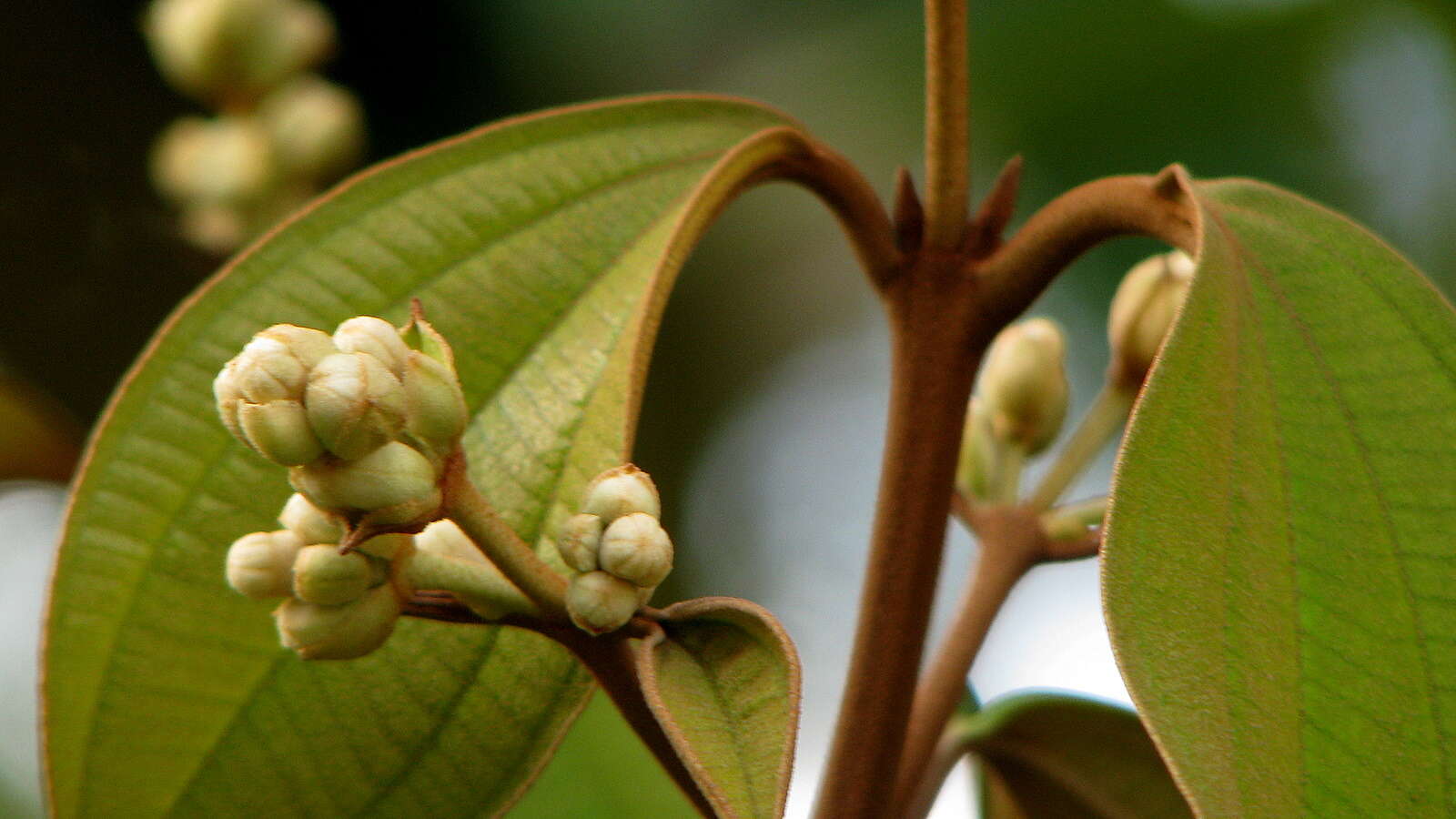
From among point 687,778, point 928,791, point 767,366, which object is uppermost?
point 687,778

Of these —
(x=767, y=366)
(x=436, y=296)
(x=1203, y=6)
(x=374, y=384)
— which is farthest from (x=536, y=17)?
(x=374, y=384)

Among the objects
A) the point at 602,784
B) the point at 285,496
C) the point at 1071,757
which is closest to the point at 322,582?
the point at 285,496

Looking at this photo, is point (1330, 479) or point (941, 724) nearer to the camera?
point (1330, 479)

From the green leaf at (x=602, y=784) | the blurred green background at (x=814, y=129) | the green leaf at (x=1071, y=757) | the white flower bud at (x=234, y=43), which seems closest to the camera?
the green leaf at (x=1071, y=757)

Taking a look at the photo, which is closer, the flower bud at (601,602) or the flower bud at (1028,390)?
the flower bud at (601,602)

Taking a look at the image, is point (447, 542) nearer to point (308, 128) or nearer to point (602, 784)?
point (602, 784)

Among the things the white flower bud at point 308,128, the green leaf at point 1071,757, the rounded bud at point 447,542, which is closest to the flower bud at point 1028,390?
the green leaf at point 1071,757

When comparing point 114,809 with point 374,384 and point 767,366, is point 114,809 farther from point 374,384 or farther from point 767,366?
point 767,366

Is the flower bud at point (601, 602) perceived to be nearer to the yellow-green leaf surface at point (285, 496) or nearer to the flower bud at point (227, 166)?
the yellow-green leaf surface at point (285, 496)
